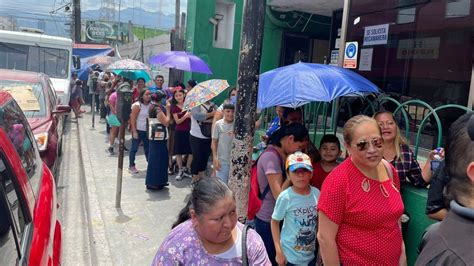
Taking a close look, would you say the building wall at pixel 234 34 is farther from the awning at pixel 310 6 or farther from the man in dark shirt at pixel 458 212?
the man in dark shirt at pixel 458 212

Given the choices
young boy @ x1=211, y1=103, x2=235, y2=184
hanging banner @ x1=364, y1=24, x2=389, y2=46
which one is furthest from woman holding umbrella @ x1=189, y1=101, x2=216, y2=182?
hanging banner @ x1=364, y1=24, x2=389, y2=46

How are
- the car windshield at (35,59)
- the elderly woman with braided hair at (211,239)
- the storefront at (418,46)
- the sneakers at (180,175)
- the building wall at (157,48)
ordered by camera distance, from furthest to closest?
the building wall at (157,48) < the car windshield at (35,59) < the sneakers at (180,175) < the storefront at (418,46) < the elderly woman with braided hair at (211,239)

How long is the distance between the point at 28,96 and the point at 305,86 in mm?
4522

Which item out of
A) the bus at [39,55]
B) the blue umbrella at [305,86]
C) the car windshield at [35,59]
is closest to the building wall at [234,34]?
the bus at [39,55]

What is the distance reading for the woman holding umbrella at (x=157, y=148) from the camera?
5855 mm

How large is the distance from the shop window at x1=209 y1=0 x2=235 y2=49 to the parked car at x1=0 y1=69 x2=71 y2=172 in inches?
179

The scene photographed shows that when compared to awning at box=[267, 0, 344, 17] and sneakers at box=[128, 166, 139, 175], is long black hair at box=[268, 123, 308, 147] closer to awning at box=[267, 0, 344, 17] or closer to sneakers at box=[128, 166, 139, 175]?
sneakers at box=[128, 166, 139, 175]

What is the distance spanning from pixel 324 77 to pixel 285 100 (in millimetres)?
Answer: 493

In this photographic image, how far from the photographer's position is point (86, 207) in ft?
18.1

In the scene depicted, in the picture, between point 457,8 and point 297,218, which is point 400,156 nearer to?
point 297,218

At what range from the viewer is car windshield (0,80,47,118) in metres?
5.60

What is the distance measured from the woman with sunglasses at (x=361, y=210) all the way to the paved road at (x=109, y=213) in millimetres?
2395

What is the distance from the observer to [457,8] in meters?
4.54

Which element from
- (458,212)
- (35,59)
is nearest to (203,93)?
(458,212)
